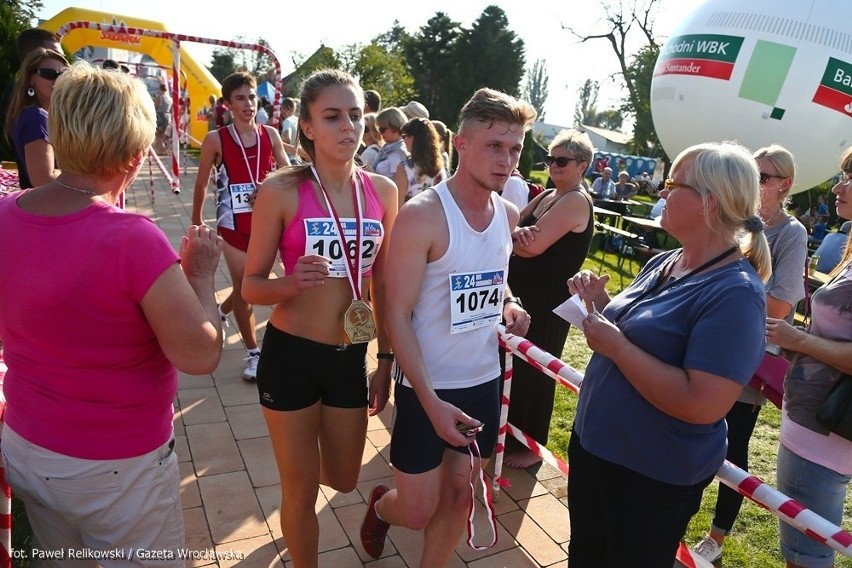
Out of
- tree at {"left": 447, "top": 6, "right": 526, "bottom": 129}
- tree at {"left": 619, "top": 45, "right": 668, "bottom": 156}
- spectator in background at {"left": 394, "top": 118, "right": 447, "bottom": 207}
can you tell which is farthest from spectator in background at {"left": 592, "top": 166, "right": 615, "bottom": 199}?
tree at {"left": 447, "top": 6, "right": 526, "bottom": 129}

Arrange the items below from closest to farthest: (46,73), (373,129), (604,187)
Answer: (46,73), (373,129), (604,187)

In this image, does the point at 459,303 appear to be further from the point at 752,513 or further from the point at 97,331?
the point at 752,513

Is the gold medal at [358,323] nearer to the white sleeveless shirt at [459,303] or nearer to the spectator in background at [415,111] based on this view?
the white sleeveless shirt at [459,303]

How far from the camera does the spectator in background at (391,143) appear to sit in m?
5.66

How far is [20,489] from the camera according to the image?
158 centimetres

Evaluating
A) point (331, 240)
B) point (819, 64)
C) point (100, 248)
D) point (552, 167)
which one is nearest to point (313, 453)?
point (331, 240)

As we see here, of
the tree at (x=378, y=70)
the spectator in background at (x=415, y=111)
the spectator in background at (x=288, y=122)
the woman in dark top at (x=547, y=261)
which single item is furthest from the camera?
the tree at (x=378, y=70)

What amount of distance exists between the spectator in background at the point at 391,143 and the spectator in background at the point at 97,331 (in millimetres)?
4130

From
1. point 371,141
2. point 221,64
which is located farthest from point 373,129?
point 221,64

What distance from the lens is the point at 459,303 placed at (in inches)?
83.8

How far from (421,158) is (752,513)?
138 inches

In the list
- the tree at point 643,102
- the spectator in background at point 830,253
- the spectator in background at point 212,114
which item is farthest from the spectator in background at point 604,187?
the tree at point 643,102

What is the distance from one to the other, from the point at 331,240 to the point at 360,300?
0.27 m

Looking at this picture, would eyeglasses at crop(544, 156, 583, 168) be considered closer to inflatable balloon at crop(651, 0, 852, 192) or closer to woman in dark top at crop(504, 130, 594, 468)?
woman in dark top at crop(504, 130, 594, 468)
